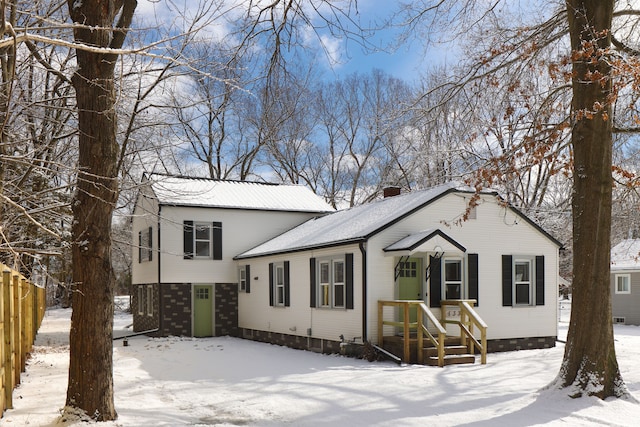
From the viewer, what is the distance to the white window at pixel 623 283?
2938 centimetres

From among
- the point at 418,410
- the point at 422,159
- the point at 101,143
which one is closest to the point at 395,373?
the point at 418,410

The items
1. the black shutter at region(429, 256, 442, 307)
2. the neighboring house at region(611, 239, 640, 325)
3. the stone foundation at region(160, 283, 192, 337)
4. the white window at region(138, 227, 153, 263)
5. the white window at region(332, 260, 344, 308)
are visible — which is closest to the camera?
the black shutter at region(429, 256, 442, 307)

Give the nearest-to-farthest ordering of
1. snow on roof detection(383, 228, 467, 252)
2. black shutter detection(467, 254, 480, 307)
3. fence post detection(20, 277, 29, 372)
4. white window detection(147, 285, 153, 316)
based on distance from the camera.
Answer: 1. fence post detection(20, 277, 29, 372)
2. snow on roof detection(383, 228, 467, 252)
3. black shutter detection(467, 254, 480, 307)
4. white window detection(147, 285, 153, 316)

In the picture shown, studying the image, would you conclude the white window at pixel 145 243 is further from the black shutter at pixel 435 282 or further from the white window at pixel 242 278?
the black shutter at pixel 435 282

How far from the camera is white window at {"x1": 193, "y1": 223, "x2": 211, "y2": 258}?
2312cm

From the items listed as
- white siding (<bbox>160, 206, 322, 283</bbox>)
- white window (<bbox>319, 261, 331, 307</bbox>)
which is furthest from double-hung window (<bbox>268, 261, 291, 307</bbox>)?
white siding (<bbox>160, 206, 322, 283</bbox>)

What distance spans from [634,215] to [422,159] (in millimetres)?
12999

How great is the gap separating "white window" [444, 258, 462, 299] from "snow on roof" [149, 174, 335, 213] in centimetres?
938

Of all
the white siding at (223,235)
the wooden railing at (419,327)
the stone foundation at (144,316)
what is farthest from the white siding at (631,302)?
the stone foundation at (144,316)

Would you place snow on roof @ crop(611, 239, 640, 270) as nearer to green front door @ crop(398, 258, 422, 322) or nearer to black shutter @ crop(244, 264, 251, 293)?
green front door @ crop(398, 258, 422, 322)

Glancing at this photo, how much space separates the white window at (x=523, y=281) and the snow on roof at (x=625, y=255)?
13081mm

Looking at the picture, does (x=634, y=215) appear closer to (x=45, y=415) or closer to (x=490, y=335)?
(x=490, y=335)

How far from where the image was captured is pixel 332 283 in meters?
16.9

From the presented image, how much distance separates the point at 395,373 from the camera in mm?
12531
